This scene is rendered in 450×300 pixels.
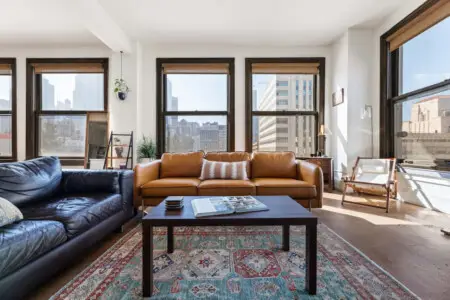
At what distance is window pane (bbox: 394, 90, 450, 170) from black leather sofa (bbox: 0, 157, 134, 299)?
375 cm

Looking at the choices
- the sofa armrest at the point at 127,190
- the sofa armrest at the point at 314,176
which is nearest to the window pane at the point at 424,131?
the sofa armrest at the point at 314,176

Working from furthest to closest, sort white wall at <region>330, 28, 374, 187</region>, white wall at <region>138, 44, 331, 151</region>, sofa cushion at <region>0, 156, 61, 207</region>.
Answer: white wall at <region>138, 44, 331, 151</region>
white wall at <region>330, 28, 374, 187</region>
sofa cushion at <region>0, 156, 61, 207</region>

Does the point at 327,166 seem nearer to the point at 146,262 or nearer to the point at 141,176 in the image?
the point at 141,176

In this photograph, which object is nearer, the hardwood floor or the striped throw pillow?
the hardwood floor

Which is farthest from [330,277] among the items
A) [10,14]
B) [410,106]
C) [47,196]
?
[10,14]

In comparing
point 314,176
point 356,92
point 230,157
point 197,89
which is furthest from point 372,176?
point 197,89

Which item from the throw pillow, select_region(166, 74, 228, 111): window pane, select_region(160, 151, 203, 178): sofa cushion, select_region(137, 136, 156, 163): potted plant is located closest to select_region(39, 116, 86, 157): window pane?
select_region(137, 136, 156, 163): potted plant

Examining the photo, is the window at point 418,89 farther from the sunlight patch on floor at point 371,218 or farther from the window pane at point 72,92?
the window pane at point 72,92

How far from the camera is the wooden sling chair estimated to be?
3.39 meters

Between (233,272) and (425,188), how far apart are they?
3.10 m

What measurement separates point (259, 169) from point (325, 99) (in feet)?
8.08

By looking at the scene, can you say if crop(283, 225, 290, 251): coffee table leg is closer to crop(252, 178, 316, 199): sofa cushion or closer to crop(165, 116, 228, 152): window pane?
crop(252, 178, 316, 199): sofa cushion

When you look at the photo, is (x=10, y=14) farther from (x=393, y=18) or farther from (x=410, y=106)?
(x=410, y=106)

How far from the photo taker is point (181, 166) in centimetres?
318
